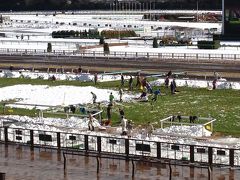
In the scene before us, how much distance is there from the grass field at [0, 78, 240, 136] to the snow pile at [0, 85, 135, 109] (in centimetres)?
294

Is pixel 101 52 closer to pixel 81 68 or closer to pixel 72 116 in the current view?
pixel 81 68

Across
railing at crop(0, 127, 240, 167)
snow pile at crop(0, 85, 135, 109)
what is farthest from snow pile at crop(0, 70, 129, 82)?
railing at crop(0, 127, 240, 167)

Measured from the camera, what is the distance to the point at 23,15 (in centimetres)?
17800

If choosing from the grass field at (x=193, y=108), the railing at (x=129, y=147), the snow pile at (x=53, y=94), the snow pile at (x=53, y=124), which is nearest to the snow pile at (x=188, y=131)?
the grass field at (x=193, y=108)

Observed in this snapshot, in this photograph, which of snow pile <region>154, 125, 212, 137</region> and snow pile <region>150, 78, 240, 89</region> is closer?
snow pile <region>154, 125, 212, 137</region>

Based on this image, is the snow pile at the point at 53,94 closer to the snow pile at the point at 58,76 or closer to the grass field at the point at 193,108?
the grass field at the point at 193,108

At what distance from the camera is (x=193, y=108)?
44.4m

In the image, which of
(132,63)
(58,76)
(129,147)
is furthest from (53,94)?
(129,147)

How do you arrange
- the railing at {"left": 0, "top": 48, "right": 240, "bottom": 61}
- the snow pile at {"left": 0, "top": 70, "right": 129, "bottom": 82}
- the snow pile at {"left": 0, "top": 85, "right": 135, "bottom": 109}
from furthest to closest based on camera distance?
the railing at {"left": 0, "top": 48, "right": 240, "bottom": 61}
the snow pile at {"left": 0, "top": 70, "right": 129, "bottom": 82}
the snow pile at {"left": 0, "top": 85, "right": 135, "bottom": 109}

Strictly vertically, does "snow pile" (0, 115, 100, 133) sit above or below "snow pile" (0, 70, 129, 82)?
below

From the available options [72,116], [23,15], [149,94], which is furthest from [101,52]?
[23,15]

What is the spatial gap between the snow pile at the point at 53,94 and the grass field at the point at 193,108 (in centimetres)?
294

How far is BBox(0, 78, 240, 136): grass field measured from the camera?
40.4 m

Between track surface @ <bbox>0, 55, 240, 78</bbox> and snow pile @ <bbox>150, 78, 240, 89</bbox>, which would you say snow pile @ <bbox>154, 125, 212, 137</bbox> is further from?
track surface @ <bbox>0, 55, 240, 78</bbox>
